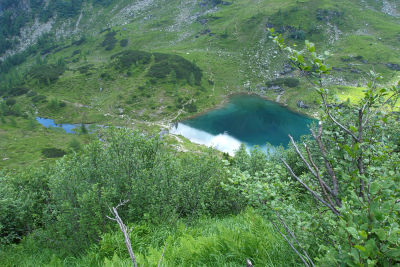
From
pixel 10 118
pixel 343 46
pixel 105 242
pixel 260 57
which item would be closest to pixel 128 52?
pixel 10 118

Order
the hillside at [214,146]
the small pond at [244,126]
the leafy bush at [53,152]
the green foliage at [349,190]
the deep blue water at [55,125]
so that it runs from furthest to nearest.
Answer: the deep blue water at [55,125]
the small pond at [244,126]
the leafy bush at [53,152]
the hillside at [214,146]
the green foliage at [349,190]

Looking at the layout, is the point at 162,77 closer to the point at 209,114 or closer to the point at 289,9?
the point at 209,114

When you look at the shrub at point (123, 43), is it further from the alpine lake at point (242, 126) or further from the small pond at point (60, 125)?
the small pond at point (60, 125)

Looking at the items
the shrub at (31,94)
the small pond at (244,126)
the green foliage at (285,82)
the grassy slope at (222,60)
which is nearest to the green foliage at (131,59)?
the grassy slope at (222,60)

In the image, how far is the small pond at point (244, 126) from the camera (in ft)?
259

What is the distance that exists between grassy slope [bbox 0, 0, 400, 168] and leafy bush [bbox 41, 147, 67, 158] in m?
8.16

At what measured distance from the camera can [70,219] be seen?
10508 millimetres

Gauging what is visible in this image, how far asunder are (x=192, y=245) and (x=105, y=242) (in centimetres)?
349

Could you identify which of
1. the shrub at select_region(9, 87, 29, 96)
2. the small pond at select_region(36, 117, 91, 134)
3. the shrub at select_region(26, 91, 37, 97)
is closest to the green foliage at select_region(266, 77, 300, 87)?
the small pond at select_region(36, 117, 91, 134)

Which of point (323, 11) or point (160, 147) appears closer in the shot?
point (160, 147)

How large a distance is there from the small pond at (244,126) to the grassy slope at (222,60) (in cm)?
924

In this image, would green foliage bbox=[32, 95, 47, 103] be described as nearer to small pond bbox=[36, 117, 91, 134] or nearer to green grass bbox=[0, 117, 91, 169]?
small pond bbox=[36, 117, 91, 134]

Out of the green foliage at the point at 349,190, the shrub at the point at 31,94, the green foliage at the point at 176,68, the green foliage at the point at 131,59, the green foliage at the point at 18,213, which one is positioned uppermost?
the green foliage at the point at 349,190

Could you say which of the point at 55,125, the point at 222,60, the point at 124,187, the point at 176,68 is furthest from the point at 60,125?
the point at 124,187
